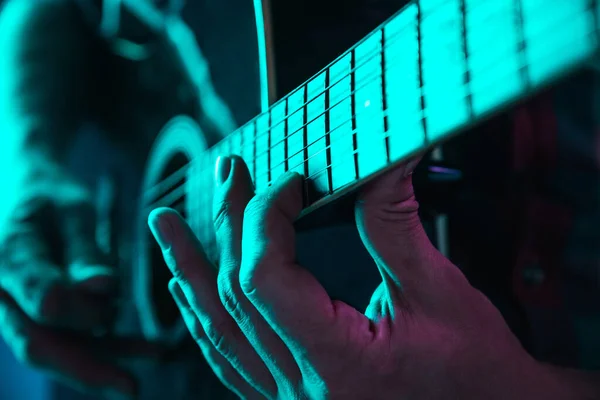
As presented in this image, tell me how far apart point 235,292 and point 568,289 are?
277 millimetres

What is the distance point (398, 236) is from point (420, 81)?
4.6 inches

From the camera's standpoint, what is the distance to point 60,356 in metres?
0.85

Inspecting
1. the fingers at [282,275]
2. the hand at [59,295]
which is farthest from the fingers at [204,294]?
the hand at [59,295]

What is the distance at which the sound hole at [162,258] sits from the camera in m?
0.74

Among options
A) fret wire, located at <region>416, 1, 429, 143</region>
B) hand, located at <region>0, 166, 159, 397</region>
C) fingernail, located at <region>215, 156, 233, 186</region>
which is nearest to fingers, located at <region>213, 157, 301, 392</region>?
fingernail, located at <region>215, 156, 233, 186</region>

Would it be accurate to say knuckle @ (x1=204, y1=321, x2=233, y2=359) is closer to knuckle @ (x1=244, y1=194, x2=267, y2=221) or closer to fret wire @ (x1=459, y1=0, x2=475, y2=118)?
knuckle @ (x1=244, y1=194, x2=267, y2=221)

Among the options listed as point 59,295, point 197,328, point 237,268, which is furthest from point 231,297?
point 59,295

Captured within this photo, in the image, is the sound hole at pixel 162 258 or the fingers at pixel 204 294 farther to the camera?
the sound hole at pixel 162 258

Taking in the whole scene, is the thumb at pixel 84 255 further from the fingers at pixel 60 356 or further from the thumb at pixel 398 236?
the thumb at pixel 398 236

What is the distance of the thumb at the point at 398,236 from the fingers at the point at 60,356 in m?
0.64

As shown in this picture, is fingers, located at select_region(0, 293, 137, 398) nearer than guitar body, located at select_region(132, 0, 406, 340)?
No

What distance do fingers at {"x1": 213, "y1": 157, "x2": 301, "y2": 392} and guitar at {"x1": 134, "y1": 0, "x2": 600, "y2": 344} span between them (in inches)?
1.0

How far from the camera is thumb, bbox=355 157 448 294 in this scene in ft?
1.19

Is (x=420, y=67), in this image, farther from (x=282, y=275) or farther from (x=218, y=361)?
(x=218, y=361)
